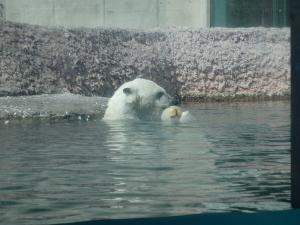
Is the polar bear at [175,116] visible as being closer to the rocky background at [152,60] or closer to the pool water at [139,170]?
the pool water at [139,170]

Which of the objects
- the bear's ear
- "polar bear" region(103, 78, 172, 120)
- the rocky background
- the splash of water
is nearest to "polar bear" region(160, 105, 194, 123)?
"polar bear" region(103, 78, 172, 120)

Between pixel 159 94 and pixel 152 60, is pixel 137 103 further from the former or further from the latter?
pixel 152 60

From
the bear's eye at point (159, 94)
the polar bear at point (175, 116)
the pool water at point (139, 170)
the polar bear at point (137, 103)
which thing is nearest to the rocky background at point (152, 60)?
the polar bear at point (137, 103)

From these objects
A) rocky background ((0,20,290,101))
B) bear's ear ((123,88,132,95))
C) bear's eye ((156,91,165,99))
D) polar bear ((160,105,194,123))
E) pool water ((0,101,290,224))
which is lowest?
pool water ((0,101,290,224))

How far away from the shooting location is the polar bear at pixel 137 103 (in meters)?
11.4

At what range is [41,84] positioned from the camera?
1452cm

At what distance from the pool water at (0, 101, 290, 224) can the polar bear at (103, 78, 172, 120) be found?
66 centimetres

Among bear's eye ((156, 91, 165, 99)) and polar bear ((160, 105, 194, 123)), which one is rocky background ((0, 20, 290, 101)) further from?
polar bear ((160, 105, 194, 123))

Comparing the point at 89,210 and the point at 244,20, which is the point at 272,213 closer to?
the point at 89,210

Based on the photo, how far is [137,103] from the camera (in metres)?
11.5

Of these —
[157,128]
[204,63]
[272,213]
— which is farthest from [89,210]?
[204,63]

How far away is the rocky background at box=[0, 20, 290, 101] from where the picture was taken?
14766mm

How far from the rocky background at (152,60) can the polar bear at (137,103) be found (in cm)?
291

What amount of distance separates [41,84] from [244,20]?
269 inches
